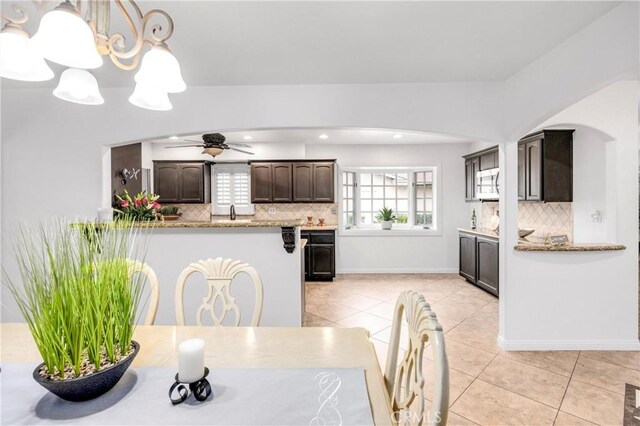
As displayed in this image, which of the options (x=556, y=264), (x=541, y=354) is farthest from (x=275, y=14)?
(x=541, y=354)

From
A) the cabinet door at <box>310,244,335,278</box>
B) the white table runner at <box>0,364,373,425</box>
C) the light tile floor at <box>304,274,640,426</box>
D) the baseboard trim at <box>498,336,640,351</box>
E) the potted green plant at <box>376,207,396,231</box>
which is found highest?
the potted green plant at <box>376,207,396,231</box>

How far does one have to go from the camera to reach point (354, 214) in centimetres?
609

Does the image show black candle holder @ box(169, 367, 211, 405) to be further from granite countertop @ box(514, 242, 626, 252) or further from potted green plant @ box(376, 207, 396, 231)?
potted green plant @ box(376, 207, 396, 231)

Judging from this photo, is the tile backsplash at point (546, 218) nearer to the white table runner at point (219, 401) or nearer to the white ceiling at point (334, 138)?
the white ceiling at point (334, 138)

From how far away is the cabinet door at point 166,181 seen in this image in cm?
564

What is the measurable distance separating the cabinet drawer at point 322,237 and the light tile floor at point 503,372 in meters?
1.38

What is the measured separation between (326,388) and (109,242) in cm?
85

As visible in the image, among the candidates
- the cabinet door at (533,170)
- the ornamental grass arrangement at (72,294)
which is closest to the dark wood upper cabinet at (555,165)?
the cabinet door at (533,170)

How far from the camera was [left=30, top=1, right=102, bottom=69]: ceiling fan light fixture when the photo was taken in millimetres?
893

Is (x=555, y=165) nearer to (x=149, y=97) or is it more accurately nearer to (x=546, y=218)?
(x=546, y=218)

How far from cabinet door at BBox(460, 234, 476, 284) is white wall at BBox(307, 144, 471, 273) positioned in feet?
1.45

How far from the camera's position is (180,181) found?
5.68 meters

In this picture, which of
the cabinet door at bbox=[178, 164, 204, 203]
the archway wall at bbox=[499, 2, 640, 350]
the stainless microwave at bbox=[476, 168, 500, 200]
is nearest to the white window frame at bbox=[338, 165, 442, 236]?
the stainless microwave at bbox=[476, 168, 500, 200]

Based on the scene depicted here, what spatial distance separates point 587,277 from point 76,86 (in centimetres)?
405
